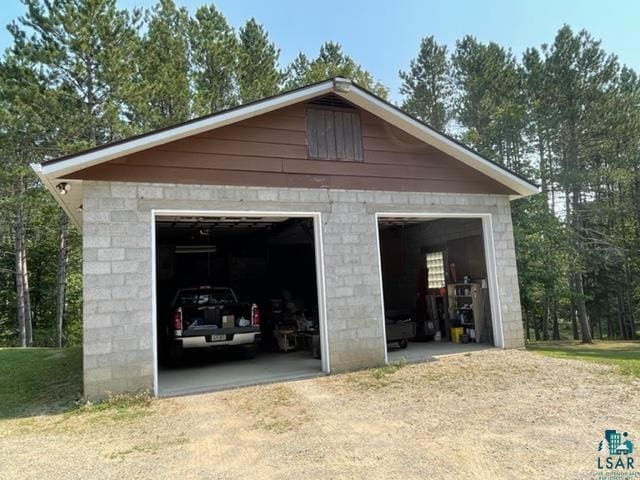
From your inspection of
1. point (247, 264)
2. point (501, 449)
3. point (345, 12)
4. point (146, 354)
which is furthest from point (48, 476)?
point (345, 12)

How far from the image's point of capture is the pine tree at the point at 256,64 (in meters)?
19.4

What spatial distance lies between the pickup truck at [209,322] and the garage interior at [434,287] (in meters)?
2.88

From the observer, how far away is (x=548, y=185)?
2155 centimetres

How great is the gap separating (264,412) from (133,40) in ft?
53.0

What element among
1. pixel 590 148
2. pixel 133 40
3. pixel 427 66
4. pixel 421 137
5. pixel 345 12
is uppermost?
pixel 427 66

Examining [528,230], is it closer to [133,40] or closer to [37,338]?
[133,40]

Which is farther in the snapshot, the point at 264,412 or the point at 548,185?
the point at 548,185

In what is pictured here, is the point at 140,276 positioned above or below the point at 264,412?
above

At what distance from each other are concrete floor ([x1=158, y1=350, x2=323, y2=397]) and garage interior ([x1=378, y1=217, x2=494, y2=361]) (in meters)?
1.89

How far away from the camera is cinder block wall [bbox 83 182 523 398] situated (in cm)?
610

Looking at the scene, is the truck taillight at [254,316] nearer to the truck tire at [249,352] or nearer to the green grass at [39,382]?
the truck tire at [249,352]

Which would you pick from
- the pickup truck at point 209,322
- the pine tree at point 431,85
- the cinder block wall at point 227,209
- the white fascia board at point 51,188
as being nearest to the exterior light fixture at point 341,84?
the cinder block wall at point 227,209

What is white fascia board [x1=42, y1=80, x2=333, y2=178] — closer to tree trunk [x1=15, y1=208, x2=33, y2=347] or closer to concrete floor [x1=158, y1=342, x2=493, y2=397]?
concrete floor [x1=158, y1=342, x2=493, y2=397]
